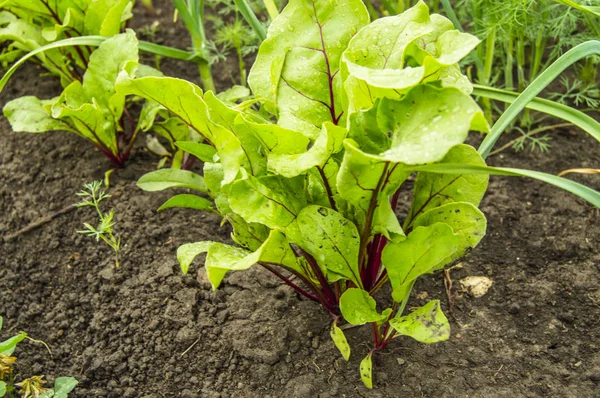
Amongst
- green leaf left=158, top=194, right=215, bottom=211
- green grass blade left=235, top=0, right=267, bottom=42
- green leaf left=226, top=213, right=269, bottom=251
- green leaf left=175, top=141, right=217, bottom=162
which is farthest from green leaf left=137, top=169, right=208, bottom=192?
green grass blade left=235, top=0, right=267, bottom=42

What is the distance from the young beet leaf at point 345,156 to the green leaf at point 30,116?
681 mm

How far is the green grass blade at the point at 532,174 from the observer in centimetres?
105

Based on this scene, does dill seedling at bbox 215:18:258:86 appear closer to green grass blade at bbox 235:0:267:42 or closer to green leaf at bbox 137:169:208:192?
green grass blade at bbox 235:0:267:42

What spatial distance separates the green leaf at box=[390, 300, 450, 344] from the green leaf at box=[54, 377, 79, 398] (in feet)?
2.33

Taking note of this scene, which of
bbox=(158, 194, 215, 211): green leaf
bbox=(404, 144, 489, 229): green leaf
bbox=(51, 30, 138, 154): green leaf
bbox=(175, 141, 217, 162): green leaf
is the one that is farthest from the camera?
bbox=(51, 30, 138, 154): green leaf

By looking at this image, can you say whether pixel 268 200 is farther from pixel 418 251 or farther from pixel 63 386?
pixel 63 386

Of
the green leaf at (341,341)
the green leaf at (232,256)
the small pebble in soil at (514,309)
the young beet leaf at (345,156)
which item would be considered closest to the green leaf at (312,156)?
the young beet leaf at (345,156)

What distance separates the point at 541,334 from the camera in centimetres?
145

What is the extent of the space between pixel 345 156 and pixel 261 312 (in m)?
0.61

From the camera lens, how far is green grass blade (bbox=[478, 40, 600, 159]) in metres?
1.24

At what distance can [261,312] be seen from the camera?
5.10ft

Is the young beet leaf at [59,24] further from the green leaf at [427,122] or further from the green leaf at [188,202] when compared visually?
the green leaf at [427,122]

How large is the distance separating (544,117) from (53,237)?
1.52m

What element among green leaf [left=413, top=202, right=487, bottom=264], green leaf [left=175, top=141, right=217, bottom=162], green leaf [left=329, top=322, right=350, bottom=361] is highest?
green leaf [left=175, top=141, right=217, bottom=162]
